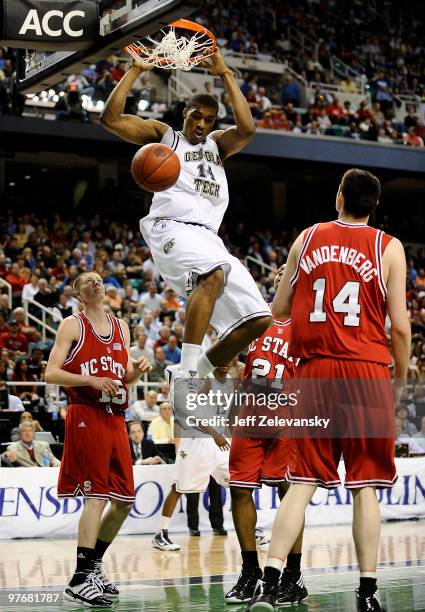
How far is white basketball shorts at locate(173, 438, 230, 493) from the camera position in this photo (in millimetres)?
11375

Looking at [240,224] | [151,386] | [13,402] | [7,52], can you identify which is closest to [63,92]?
[7,52]

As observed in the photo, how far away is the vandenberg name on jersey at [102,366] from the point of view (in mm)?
7633

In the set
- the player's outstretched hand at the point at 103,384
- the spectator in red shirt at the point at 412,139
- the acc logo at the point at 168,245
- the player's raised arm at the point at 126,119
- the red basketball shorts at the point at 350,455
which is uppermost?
the spectator in red shirt at the point at 412,139

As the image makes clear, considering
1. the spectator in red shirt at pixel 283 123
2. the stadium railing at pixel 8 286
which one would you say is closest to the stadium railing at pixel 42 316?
the stadium railing at pixel 8 286

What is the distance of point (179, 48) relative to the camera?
7.24 meters

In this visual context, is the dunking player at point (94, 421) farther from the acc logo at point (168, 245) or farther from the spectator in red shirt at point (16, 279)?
the spectator in red shirt at point (16, 279)

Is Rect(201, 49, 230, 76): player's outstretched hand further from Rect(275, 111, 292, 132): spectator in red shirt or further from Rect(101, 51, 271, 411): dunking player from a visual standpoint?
Rect(275, 111, 292, 132): spectator in red shirt

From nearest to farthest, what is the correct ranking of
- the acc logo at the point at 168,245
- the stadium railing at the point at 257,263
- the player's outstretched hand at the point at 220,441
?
the acc logo at the point at 168,245 → the player's outstretched hand at the point at 220,441 → the stadium railing at the point at 257,263

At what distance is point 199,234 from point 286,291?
1097 millimetres

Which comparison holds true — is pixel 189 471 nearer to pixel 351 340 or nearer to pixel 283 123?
pixel 351 340

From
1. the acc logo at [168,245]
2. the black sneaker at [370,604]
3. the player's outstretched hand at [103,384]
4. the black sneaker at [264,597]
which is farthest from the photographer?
the player's outstretched hand at [103,384]

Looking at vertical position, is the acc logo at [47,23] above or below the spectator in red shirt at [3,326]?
above

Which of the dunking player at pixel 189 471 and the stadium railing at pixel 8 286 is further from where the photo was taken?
the stadium railing at pixel 8 286

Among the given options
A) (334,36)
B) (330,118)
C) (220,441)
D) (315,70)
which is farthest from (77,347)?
(334,36)
